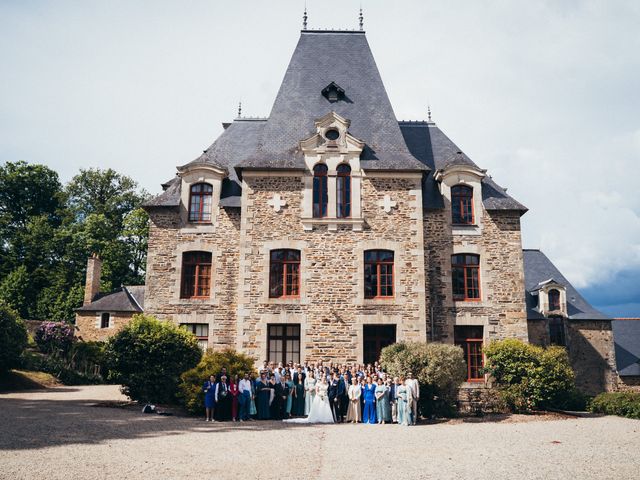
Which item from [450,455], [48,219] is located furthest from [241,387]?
[48,219]

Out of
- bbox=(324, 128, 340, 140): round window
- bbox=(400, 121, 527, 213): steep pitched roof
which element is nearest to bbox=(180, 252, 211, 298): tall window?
bbox=(324, 128, 340, 140): round window

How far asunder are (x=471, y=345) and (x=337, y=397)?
6243mm

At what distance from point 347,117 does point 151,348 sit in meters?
10.3

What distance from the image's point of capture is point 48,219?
39.7 m

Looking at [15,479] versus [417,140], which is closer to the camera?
[15,479]

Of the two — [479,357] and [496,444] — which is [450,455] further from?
[479,357]

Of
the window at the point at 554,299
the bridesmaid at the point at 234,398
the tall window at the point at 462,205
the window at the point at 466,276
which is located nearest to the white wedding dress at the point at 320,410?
the bridesmaid at the point at 234,398

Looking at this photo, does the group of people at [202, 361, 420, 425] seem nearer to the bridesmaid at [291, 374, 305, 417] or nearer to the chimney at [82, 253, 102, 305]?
the bridesmaid at [291, 374, 305, 417]

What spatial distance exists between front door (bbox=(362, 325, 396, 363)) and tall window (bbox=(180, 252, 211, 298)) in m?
5.54

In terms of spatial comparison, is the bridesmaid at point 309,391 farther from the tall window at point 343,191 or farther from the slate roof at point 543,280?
the slate roof at point 543,280

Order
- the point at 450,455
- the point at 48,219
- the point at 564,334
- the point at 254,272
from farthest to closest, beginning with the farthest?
the point at 48,219, the point at 564,334, the point at 254,272, the point at 450,455

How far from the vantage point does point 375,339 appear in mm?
16016

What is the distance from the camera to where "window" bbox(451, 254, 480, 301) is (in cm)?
1733

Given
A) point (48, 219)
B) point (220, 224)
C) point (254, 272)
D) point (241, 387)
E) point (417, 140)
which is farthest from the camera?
point (48, 219)
